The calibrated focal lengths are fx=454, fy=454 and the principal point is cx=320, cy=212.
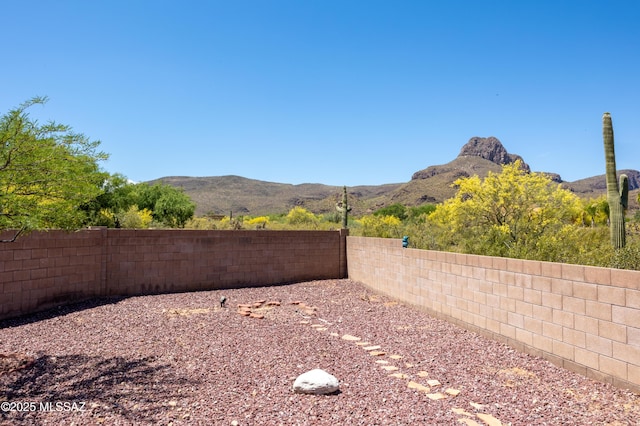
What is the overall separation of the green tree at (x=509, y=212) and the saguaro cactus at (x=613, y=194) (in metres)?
1.28

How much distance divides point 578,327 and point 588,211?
38899mm

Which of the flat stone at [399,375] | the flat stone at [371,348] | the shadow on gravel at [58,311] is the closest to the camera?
the flat stone at [399,375]

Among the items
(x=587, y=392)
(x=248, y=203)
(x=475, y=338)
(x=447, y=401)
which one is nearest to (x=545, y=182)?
(x=475, y=338)

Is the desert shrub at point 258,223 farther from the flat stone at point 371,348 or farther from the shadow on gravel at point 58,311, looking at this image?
the flat stone at point 371,348

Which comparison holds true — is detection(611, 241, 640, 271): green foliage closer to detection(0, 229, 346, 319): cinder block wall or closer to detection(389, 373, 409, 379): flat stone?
detection(389, 373, 409, 379): flat stone

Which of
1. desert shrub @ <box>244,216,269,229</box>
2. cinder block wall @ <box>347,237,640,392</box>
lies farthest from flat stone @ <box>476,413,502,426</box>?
desert shrub @ <box>244,216,269,229</box>

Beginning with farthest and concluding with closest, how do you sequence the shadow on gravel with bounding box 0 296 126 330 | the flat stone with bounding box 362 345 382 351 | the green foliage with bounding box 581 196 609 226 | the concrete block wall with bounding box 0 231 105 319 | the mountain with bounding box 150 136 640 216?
the mountain with bounding box 150 136 640 216, the green foliage with bounding box 581 196 609 226, the concrete block wall with bounding box 0 231 105 319, the shadow on gravel with bounding box 0 296 126 330, the flat stone with bounding box 362 345 382 351

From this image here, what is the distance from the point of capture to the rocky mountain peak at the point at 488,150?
10419cm

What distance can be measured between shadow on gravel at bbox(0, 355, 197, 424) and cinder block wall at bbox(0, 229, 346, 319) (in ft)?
14.5

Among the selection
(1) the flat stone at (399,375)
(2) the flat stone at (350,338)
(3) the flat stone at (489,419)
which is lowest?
(2) the flat stone at (350,338)

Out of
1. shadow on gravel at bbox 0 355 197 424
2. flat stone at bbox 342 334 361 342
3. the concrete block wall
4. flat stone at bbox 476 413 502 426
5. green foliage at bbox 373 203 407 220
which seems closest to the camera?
flat stone at bbox 476 413 502 426

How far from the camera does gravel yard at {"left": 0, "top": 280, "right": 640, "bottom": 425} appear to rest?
16.9ft

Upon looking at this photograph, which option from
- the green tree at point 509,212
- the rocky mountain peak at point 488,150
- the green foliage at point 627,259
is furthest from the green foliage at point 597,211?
the rocky mountain peak at point 488,150

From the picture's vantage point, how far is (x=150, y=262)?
1423 cm
